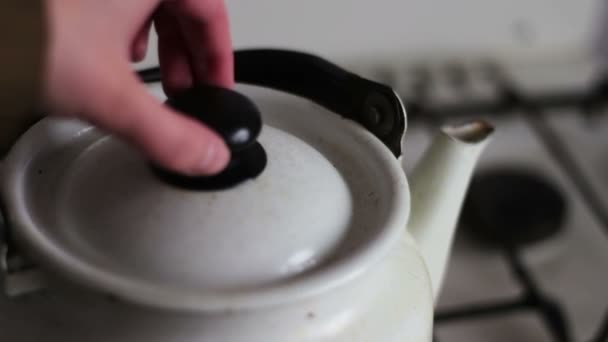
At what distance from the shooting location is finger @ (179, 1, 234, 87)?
0.34 meters

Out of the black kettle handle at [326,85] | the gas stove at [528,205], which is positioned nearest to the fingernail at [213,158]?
the black kettle handle at [326,85]

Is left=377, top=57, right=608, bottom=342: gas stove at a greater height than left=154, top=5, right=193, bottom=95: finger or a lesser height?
lesser

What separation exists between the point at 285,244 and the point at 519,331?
0.38 meters

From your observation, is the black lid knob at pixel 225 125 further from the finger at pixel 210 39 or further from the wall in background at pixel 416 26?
the wall in background at pixel 416 26

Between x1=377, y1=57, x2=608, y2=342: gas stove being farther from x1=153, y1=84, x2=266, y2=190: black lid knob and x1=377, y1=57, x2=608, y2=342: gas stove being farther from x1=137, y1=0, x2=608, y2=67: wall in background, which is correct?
x1=153, y1=84, x2=266, y2=190: black lid knob

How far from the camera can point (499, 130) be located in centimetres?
82

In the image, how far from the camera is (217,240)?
0.96ft

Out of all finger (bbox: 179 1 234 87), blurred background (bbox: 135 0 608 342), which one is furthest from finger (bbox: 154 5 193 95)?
blurred background (bbox: 135 0 608 342)

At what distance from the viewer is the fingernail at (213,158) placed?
0.93 feet

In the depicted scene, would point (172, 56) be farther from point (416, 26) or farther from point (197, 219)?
point (416, 26)

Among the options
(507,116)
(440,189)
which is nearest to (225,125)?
(440,189)

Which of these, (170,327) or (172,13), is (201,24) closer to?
(172,13)

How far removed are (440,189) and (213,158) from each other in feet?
0.54

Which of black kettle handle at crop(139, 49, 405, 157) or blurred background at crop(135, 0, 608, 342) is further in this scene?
blurred background at crop(135, 0, 608, 342)
